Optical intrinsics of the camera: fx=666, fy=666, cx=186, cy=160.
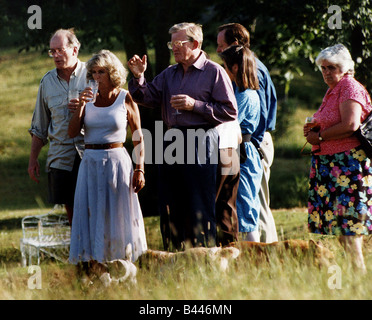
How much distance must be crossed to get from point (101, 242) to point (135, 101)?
3.69 ft

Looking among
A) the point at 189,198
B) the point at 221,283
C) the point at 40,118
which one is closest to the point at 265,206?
the point at 189,198

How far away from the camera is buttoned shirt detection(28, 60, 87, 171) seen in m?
5.59

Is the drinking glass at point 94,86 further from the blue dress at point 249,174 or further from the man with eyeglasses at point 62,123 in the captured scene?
the blue dress at point 249,174

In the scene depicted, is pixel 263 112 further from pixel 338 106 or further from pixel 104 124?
pixel 104 124

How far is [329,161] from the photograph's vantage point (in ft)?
16.9

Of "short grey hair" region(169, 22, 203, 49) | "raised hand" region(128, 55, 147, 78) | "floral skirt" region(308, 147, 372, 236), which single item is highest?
"short grey hair" region(169, 22, 203, 49)

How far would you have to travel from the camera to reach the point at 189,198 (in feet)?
16.4

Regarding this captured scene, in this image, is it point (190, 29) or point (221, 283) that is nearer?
point (221, 283)

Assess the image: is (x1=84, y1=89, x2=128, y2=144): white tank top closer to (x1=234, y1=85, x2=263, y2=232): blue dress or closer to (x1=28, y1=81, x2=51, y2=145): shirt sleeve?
(x1=28, y1=81, x2=51, y2=145): shirt sleeve

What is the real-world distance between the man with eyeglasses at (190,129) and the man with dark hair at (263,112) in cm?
77

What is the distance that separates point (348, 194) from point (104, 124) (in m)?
1.96

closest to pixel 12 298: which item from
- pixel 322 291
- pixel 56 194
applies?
pixel 56 194

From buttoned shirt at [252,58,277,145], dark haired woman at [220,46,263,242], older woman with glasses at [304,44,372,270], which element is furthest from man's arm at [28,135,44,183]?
older woman with glasses at [304,44,372,270]

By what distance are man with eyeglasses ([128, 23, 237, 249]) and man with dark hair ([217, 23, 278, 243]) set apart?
774 mm
